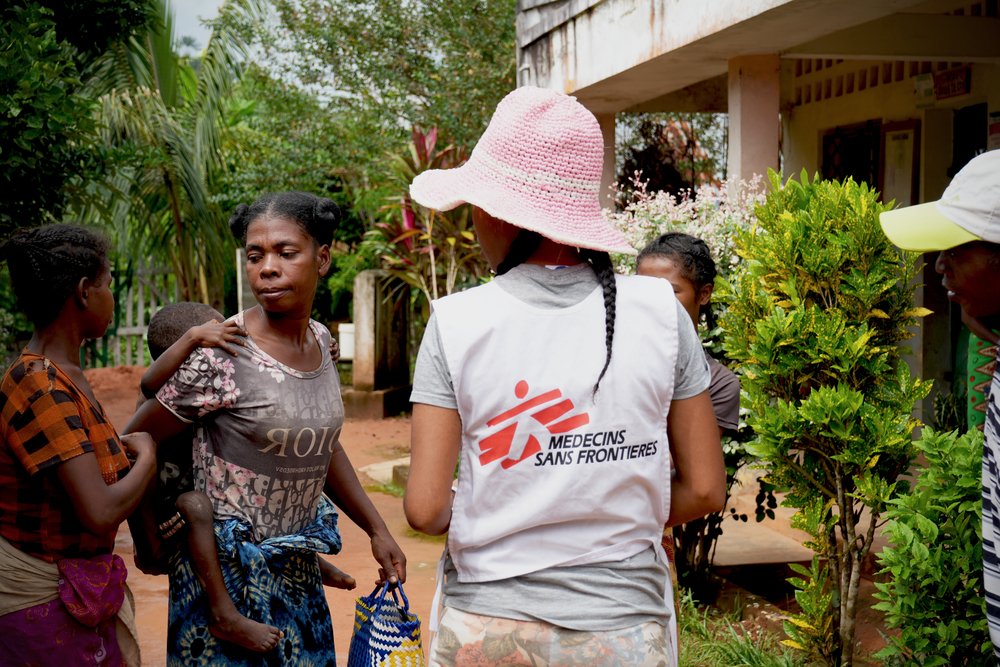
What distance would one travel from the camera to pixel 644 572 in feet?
5.30

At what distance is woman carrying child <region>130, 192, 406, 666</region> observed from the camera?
2.14 m

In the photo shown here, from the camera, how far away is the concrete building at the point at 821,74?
17.8ft

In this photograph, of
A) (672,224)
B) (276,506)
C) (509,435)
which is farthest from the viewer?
(672,224)

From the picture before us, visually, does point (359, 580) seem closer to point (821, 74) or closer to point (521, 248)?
point (521, 248)

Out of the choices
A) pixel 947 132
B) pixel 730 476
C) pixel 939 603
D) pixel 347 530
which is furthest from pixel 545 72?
pixel 939 603

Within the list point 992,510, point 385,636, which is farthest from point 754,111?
point 385,636

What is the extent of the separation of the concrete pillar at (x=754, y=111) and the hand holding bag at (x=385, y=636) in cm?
474

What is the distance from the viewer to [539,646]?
5.06 feet

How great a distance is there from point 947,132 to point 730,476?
12.7 ft

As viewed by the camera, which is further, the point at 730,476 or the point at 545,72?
the point at 545,72

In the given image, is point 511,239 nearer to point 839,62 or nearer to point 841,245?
point 841,245

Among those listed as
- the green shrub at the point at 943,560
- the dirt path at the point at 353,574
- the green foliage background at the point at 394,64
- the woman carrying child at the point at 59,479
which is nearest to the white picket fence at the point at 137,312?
the green foliage background at the point at 394,64

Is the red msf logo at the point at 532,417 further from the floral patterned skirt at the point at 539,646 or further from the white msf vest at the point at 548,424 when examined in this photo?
the floral patterned skirt at the point at 539,646

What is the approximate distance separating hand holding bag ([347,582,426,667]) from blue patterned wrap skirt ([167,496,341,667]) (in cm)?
19
